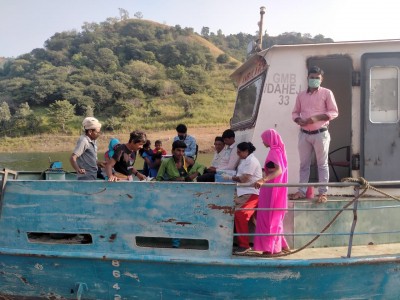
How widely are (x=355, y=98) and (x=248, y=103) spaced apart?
143cm

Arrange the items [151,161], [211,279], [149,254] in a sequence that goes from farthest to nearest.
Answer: [151,161] < [149,254] < [211,279]

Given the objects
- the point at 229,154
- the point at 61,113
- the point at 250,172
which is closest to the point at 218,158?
the point at 229,154

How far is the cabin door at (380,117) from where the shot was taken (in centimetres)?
462

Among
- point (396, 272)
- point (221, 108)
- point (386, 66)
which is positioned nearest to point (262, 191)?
point (396, 272)

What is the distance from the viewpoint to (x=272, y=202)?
3.94m

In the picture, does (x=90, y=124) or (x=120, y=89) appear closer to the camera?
(x=90, y=124)

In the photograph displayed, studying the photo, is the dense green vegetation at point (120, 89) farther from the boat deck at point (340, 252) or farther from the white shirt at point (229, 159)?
the boat deck at point (340, 252)

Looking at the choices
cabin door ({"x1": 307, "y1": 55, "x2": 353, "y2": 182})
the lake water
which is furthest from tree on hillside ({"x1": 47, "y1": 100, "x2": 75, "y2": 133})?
cabin door ({"x1": 307, "y1": 55, "x2": 353, "y2": 182})

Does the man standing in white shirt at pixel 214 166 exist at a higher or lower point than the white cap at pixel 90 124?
lower

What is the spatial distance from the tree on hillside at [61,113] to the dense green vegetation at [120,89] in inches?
3.6

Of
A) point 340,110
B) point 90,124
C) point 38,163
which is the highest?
point 340,110

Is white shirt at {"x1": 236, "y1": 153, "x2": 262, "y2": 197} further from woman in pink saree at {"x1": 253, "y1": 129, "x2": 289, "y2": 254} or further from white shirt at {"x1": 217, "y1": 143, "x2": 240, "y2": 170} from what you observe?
white shirt at {"x1": 217, "y1": 143, "x2": 240, "y2": 170}

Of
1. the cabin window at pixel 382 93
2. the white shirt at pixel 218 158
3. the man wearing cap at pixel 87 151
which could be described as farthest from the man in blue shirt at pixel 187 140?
the cabin window at pixel 382 93

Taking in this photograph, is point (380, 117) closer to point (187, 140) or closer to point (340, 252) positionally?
point (340, 252)
